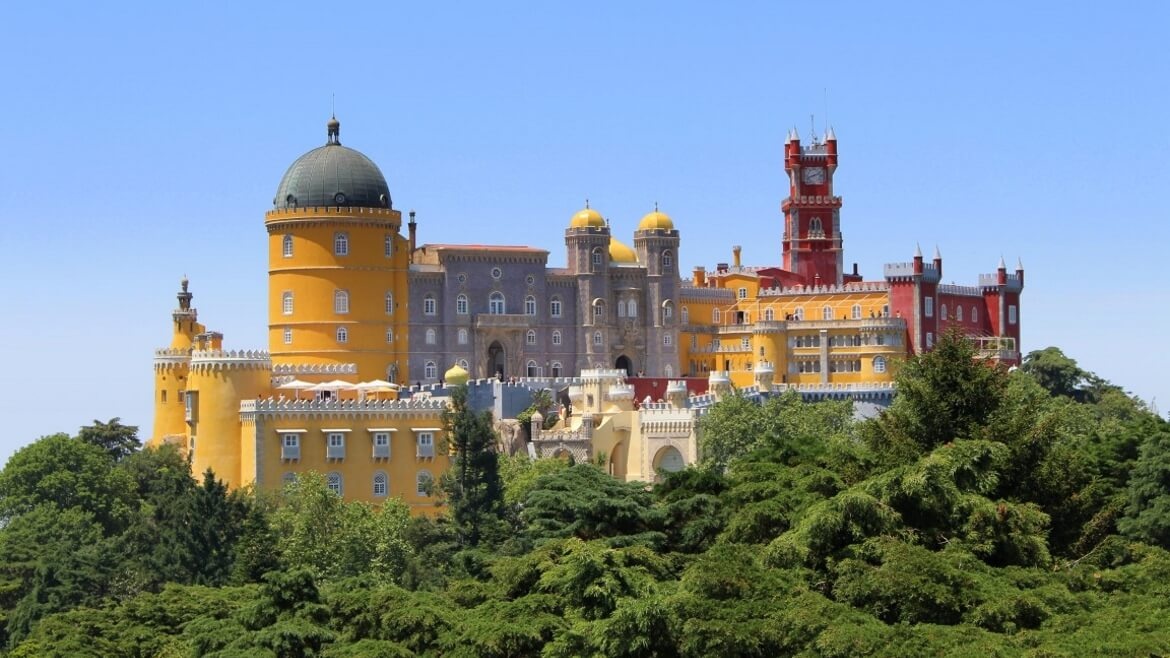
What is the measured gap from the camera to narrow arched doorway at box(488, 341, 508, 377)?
324 ft

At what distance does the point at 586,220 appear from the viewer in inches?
3959

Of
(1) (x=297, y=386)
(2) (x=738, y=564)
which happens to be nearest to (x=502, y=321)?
(1) (x=297, y=386)

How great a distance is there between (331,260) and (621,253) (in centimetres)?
1623

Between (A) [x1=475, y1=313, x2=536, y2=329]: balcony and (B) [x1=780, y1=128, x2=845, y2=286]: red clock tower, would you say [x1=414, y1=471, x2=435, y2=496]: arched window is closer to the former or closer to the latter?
(A) [x1=475, y1=313, x2=536, y2=329]: balcony

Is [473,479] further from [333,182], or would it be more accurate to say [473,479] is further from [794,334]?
[794,334]

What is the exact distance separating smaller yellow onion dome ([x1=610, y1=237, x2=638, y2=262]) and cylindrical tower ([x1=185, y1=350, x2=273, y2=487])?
79.1 ft

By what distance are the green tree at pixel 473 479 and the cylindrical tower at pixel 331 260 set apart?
1723 cm

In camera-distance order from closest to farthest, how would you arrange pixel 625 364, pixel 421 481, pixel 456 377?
pixel 421 481
pixel 456 377
pixel 625 364

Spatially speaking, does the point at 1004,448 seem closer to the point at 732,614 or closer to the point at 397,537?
the point at 732,614

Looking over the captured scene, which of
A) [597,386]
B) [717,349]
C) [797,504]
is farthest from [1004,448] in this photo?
[717,349]

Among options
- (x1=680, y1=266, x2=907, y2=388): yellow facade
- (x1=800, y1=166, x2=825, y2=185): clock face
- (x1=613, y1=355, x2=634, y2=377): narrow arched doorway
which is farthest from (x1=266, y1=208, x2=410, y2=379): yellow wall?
(x1=800, y1=166, x2=825, y2=185): clock face

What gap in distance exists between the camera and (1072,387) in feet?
349

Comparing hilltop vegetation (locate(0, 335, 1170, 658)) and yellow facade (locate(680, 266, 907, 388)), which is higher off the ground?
yellow facade (locate(680, 266, 907, 388))

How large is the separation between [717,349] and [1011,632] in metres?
64.4
